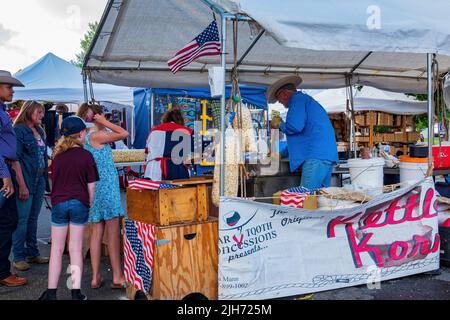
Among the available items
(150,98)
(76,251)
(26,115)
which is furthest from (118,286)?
(150,98)

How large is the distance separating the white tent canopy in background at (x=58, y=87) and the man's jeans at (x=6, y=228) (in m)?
6.79

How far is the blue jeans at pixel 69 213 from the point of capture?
409 centimetres

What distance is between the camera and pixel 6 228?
189 inches

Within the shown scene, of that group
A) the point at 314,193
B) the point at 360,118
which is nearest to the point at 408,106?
the point at 360,118

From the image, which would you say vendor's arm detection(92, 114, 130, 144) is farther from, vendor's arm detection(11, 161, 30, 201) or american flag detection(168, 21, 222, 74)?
american flag detection(168, 21, 222, 74)

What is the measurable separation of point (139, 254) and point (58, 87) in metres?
9.17

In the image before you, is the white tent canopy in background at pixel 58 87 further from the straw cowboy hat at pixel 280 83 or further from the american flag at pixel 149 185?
the american flag at pixel 149 185

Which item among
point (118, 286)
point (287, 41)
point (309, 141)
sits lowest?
point (118, 286)

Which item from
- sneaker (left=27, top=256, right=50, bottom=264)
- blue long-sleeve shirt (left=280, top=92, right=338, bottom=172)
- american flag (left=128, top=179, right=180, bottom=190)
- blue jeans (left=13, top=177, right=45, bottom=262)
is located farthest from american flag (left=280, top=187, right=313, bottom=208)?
sneaker (left=27, top=256, right=50, bottom=264)

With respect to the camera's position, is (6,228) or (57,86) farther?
(57,86)

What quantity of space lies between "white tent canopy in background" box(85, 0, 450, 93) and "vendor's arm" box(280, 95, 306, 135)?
0.61 meters

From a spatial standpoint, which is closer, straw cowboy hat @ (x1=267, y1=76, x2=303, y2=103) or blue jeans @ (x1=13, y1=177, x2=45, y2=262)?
blue jeans @ (x1=13, y1=177, x2=45, y2=262)

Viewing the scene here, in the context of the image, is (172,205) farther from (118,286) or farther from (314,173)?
(314,173)

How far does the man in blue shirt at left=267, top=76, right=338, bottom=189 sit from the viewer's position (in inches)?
213
